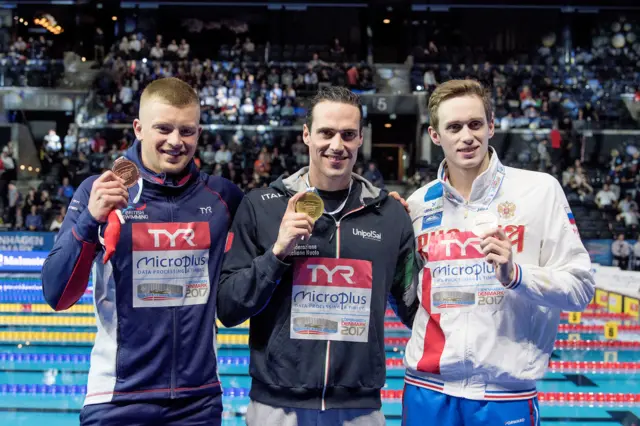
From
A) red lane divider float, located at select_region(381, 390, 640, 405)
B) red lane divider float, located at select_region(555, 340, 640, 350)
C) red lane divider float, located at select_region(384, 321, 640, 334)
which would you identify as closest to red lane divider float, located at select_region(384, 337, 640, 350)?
red lane divider float, located at select_region(555, 340, 640, 350)

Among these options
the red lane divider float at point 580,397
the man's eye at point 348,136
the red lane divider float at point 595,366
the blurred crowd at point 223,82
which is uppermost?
the blurred crowd at point 223,82

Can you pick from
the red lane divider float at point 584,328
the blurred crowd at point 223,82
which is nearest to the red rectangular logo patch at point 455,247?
the red lane divider float at point 584,328

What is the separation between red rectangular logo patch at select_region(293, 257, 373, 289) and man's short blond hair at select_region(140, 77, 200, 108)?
2.39ft

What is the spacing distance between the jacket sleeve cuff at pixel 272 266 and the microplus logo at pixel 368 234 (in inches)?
12.9

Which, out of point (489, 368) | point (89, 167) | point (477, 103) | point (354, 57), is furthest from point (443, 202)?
point (354, 57)

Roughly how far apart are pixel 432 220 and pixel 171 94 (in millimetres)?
1114

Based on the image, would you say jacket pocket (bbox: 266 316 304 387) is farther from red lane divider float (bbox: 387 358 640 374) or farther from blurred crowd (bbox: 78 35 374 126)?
blurred crowd (bbox: 78 35 374 126)

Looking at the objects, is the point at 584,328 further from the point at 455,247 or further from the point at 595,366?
the point at 455,247

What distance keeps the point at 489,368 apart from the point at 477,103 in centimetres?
99

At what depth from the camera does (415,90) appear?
19625mm

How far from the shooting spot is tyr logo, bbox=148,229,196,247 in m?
2.58

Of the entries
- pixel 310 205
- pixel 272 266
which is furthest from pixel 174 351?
pixel 310 205

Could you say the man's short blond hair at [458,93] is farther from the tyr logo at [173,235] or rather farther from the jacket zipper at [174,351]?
the jacket zipper at [174,351]

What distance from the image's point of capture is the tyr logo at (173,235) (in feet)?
8.48
